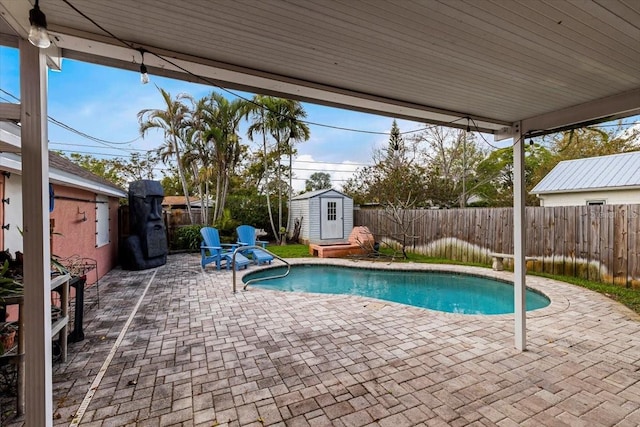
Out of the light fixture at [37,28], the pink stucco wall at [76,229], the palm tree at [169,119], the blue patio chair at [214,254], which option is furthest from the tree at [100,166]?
the light fixture at [37,28]

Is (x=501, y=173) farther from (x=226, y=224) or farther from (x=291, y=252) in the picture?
(x=226, y=224)

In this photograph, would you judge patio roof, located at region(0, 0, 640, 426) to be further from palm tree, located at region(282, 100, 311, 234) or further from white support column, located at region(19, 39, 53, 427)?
palm tree, located at region(282, 100, 311, 234)

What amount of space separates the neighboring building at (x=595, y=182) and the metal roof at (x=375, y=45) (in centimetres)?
835

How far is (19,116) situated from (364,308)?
4.40 meters

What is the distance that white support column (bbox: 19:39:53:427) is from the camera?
153 centimetres

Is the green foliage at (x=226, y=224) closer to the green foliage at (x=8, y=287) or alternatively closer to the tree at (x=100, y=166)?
the green foliage at (x=8, y=287)

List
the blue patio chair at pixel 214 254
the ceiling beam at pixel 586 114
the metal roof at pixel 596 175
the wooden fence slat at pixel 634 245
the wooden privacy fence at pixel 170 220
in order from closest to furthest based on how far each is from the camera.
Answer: the ceiling beam at pixel 586 114, the wooden fence slat at pixel 634 245, the blue patio chair at pixel 214 254, the metal roof at pixel 596 175, the wooden privacy fence at pixel 170 220

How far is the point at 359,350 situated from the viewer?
10.6 ft

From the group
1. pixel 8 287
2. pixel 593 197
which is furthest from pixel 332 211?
pixel 8 287

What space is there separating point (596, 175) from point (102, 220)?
574 inches

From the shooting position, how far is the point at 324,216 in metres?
12.6

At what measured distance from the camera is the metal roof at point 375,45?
1498 mm

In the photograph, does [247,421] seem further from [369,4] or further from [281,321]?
[369,4]

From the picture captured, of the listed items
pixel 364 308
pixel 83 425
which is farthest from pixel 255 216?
pixel 83 425
